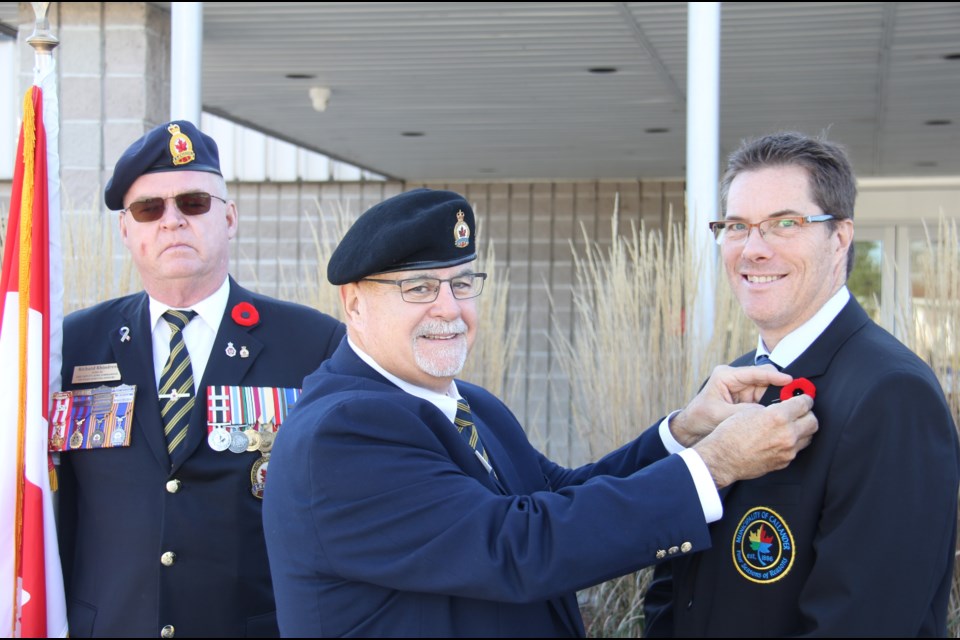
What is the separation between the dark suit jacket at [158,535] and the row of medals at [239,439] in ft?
0.06

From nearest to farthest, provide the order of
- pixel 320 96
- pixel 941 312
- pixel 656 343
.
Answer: pixel 941 312 < pixel 656 343 < pixel 320 96

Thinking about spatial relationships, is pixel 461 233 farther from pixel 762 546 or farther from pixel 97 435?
pixel 97 435

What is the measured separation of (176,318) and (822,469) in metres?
1.36

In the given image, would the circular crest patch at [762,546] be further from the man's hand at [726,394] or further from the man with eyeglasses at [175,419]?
the man with eyeglasses at [175,419]

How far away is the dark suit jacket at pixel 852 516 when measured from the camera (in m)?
1.48

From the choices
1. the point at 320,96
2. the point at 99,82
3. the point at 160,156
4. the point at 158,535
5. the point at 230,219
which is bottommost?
the point at 158,535

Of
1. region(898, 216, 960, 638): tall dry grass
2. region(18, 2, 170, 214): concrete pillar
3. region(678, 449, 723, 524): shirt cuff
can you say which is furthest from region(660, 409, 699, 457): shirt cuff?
region(18, 2, 170, 214): concrete pillar

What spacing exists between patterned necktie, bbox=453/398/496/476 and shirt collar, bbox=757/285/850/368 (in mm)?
524

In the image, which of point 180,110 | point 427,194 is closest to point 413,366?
point 427,194

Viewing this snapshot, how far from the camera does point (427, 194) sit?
1772mm

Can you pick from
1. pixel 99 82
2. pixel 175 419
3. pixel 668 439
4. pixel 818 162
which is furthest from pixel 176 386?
pixel 99 82

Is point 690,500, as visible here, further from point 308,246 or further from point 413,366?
point 308,246

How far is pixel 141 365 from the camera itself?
2.20 metres

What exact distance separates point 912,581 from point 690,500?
12.6 inches
